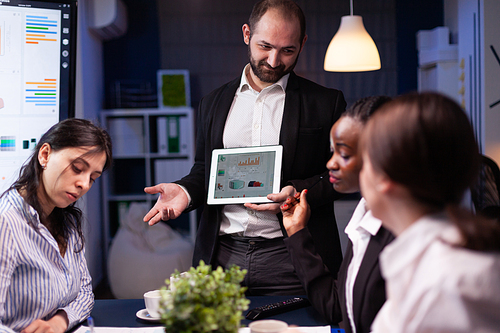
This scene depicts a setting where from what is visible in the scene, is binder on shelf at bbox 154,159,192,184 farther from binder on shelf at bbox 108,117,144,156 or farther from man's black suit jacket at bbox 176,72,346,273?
man's black suit jacket at bbox 176,72,346,273

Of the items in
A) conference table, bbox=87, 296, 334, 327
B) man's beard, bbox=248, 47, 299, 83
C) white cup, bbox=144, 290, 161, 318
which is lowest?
conference table, bbox=87, 296, 334, 327

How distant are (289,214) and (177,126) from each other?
3148 mm

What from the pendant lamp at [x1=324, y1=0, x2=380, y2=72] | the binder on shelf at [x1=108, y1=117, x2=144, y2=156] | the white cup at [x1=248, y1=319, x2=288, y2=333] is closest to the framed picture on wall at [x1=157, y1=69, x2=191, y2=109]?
the binder on shelf at [x1=108, y1=117, x2=144, y2=156]

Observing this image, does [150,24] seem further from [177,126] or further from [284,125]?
[284,125]

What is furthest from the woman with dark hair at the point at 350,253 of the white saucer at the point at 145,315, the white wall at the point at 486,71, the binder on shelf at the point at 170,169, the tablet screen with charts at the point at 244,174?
the binder on shelf at the point at 170,169

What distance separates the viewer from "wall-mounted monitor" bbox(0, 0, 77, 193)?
199 centimetres

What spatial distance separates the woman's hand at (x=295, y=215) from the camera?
133 centimetres

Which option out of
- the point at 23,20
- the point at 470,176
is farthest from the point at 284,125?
the point at 23,20

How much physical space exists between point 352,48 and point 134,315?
263 cm

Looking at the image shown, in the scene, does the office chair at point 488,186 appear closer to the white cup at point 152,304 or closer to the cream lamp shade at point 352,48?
the cream lamp shade at point 352,48

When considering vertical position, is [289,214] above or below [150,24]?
below

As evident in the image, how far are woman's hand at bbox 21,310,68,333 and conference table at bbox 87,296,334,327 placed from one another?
0.09 meters

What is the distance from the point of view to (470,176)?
677 mm

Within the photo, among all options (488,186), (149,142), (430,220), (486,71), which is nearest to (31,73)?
(430,220)
